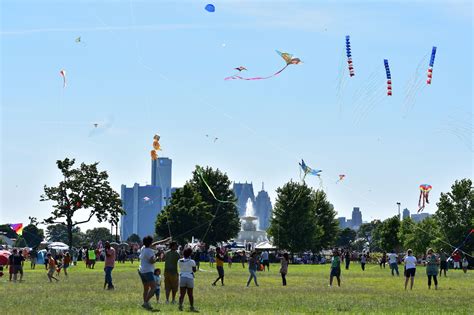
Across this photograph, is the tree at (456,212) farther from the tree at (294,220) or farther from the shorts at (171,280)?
the shorts at (171,280)

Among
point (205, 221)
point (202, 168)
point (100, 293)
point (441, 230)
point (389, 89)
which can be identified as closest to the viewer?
point (100, 293)

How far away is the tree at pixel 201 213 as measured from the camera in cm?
10750

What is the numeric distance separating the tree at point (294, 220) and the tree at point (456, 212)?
58.2 ft

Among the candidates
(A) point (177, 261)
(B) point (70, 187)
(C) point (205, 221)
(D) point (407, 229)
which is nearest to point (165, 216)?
(C) point (205, 221)

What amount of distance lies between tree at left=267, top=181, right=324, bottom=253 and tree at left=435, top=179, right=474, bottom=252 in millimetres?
17729

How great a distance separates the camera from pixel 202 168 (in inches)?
4653

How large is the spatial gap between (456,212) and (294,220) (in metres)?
20.9

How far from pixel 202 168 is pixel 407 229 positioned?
2674 cm

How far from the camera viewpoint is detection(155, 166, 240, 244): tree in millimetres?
107500

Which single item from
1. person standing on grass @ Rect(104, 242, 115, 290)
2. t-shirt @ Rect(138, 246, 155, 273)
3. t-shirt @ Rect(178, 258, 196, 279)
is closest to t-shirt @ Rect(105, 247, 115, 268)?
person standing on grass @ Rect(104, 242, 115, 290)

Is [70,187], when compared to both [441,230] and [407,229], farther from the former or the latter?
[407,229]

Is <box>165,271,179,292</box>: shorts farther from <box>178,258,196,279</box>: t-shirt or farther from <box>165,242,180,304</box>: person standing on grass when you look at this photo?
<box>178,258,196,279</box>: t-shirt

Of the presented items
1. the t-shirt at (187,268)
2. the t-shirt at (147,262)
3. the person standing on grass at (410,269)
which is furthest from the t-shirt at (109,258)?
the person standing on grass at (410,269)

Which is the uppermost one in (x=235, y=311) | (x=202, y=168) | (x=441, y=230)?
(x=202, y=168)
